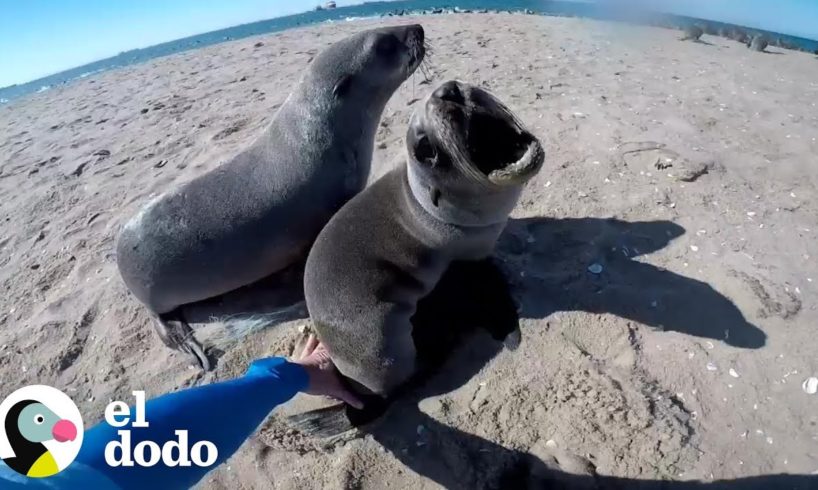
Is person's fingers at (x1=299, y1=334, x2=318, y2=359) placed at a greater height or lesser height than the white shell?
greater

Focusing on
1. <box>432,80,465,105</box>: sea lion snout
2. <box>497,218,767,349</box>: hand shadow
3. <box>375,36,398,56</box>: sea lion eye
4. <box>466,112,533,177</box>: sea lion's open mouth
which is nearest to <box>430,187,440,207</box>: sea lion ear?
<box>466,112,533,177</box>: sea lion's open mouth

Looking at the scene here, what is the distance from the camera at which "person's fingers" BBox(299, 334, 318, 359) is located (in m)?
2.85

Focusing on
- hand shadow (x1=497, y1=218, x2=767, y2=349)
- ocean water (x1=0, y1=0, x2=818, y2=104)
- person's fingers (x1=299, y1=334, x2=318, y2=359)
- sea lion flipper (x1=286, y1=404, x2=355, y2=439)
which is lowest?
ocean water (x1=0, y1=0, x2=818, y2=104)

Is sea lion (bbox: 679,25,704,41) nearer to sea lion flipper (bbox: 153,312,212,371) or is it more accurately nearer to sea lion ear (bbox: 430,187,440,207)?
sea lion ear (bbox: 430,187,440,207)

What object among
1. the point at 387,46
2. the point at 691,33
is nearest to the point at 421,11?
the point at 691,33

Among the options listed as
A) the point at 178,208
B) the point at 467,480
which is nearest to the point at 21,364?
the point at 178,208

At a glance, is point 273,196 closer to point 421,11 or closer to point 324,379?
point 324,379

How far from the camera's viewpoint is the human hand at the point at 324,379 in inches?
101

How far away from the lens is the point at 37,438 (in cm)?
169

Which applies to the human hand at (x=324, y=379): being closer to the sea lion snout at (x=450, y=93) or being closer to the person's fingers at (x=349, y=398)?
the person's fingers at (x=349, y=398)

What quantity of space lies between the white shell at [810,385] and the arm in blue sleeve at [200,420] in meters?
2.27

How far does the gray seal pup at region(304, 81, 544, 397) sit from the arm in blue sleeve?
34 cm

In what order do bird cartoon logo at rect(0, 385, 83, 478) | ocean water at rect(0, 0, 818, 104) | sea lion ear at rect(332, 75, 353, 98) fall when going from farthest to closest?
ocean water at rect(0, 0, 818, 104), sea lion ear at rect(332, 75, 353, 98), bird cartoon logo at rect(0, 385, 83, 478)

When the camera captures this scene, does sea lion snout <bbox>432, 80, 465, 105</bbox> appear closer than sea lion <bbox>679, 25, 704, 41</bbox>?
Yes
